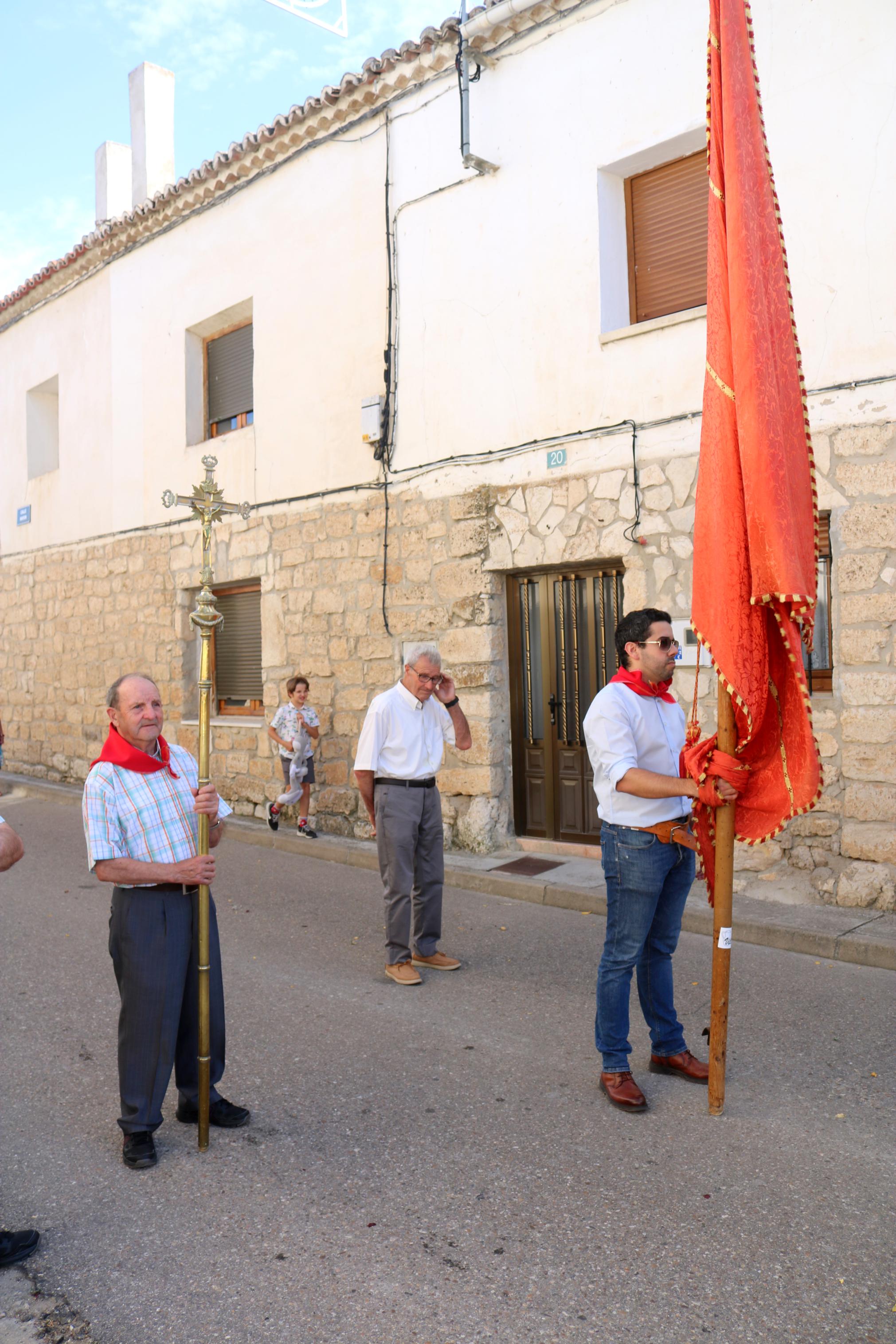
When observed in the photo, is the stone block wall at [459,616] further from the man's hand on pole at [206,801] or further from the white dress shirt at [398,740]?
the man's hand on pole at [206,801]

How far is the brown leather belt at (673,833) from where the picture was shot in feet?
11.7

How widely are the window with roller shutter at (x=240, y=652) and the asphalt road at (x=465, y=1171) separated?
227 inches

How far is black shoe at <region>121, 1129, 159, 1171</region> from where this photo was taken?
3305 millimetres

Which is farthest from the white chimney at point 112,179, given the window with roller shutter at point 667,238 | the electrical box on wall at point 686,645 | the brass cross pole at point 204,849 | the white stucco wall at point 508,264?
the brass cross pole at point 204,849

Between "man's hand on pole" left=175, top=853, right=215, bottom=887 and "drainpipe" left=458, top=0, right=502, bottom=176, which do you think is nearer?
"man's hand on pole" left=175, top=853, right=215, bottom=887

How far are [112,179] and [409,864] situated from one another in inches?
510

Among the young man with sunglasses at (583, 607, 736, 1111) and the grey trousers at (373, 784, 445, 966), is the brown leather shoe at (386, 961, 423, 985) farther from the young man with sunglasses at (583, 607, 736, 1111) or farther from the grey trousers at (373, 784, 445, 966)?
the young man with sunglasses at (583, 607, 736, 1111)

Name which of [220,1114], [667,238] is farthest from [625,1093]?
A: [667,238]

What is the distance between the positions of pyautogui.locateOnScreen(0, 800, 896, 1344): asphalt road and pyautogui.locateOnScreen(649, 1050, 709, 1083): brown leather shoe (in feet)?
0.16

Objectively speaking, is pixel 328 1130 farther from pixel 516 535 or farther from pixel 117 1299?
pixel 516 535

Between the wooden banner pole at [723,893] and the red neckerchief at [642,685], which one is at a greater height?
the red neckerchief at [642,685]

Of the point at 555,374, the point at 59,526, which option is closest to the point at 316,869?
the point at 555,374

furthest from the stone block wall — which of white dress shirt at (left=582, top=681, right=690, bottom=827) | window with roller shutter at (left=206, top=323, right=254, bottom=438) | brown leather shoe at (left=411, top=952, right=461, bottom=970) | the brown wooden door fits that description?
white dress shirt at (left=582, top=681, right=690, bottom=827)

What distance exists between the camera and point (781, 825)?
11.1 feet
